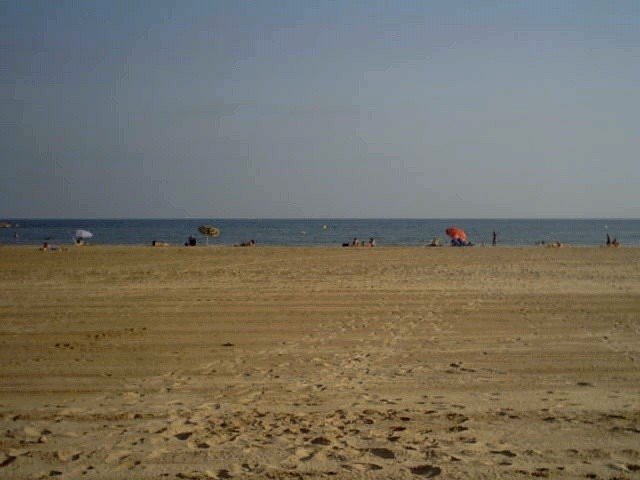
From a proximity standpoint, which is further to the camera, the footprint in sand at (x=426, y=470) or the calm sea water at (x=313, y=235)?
the calm sea water at (x=313, y=235)

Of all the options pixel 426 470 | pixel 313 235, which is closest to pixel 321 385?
pixel 426 470

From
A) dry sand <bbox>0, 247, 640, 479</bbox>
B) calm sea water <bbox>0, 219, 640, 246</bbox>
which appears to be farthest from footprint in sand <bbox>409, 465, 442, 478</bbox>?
calm sea water <bbox>0, 219, 640, 246</bbox>

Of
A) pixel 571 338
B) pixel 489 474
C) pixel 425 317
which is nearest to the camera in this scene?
pixel 489 474

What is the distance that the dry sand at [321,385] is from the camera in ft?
14.2

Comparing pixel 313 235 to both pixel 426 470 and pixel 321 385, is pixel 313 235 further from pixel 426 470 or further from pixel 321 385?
pixel 426 470

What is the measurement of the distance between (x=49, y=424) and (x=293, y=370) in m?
2.74

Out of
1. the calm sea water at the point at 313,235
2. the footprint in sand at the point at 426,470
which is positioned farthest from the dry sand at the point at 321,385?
the calm sea water at the point at 313,235

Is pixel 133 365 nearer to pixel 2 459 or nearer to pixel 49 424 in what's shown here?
pixel 49 424

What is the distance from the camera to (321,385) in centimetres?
629

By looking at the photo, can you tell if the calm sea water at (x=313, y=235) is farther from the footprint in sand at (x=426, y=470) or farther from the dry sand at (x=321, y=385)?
the footprint in sand at (x=426, y=470)

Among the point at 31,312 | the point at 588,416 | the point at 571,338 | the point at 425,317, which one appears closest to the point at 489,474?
the point at 588,416

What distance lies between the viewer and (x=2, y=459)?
4.39m

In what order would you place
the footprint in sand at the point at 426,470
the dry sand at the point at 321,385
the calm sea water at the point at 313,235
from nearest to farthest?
the footprint in sand at the point at 426,470 < the dry sand at the point at 321,385 < the calm sea water at the point at 313,235

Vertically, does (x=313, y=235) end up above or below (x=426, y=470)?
below
